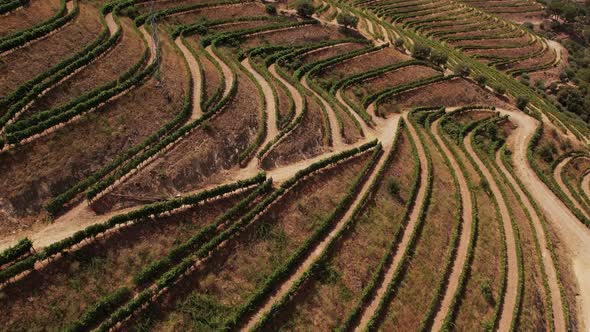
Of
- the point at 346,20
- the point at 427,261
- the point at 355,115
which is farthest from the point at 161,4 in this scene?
the point at 427,261

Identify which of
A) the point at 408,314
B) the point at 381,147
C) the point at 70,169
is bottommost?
the point at 408,314

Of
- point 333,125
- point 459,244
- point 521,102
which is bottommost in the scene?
point 459,244

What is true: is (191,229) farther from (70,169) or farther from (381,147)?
(381,147)

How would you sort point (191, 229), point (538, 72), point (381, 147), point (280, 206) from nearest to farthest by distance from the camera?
point (191, 229) < point (280, 206) < point (381, 147) < point (538, 72)

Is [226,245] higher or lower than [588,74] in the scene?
lower

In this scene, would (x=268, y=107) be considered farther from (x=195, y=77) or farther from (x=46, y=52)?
(x=46, y=52)

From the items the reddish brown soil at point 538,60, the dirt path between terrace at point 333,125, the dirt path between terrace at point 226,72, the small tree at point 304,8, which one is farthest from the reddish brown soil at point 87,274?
the reddish brown soil at point 538,60

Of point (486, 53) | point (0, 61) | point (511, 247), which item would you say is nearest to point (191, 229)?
point (0, 61)
